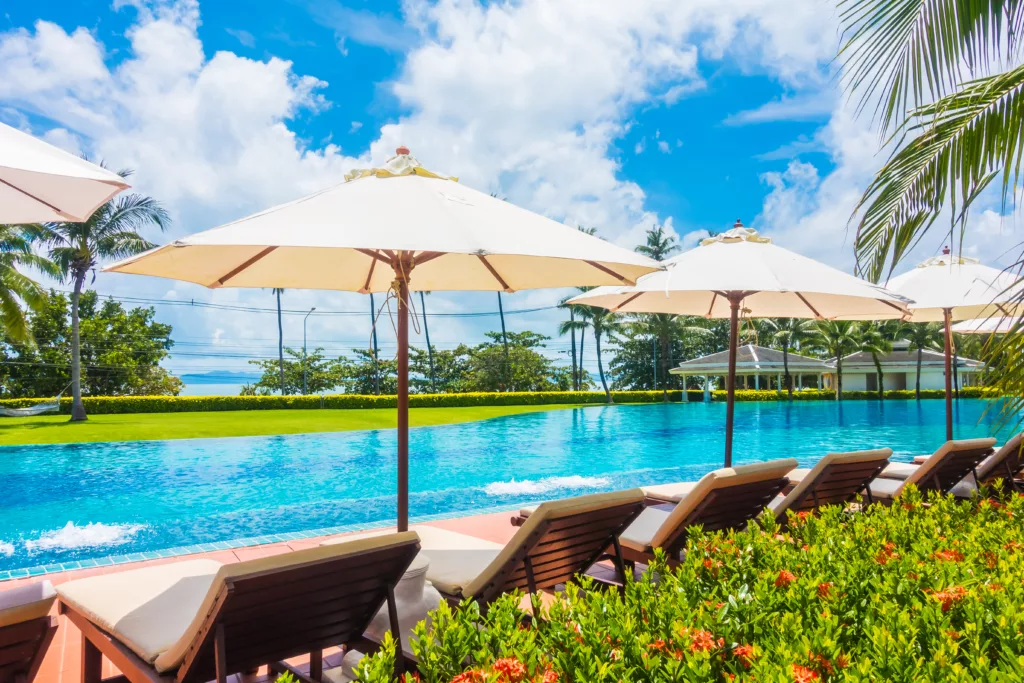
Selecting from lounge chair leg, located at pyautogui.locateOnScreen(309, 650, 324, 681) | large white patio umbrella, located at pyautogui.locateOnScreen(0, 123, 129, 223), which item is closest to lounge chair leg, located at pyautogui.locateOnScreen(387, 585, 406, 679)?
lounge chair leg, located at pyautogui.locateOnScreen(309, 650, 324, 681)

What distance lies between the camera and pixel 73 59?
4066 centimetres

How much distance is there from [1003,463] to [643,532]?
163 inches

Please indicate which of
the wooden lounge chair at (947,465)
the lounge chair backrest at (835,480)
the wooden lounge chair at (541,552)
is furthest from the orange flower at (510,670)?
the wooden lounge chair at (947,465)

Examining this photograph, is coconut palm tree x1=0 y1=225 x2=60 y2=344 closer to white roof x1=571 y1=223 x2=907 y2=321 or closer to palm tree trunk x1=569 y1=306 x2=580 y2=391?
white roof x1=571 y1=223 x2=907 y2=321

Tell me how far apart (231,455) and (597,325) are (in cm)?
3078

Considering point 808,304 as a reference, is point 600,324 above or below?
above

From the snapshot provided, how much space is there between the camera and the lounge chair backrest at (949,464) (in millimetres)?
5516

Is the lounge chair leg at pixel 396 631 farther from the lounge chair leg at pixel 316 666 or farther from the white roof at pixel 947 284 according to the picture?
the white roof at pixel 947 284

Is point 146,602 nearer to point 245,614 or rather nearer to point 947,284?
point 245,614

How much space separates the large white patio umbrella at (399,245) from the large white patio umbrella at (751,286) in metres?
1.03

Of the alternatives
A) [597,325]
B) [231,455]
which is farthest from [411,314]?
[597,325]

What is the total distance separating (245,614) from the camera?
2.46 m

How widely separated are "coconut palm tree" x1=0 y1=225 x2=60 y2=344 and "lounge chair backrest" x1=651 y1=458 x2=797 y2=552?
74.1ft

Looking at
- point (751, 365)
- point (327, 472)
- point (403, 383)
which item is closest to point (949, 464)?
point (403, 383)
